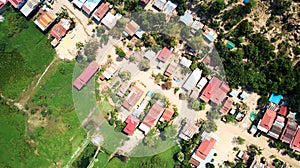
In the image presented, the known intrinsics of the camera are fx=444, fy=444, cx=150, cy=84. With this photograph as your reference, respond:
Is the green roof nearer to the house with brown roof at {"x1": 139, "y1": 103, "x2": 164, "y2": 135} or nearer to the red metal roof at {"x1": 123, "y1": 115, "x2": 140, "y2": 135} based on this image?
the house with brown roof at {"x1": 139, "y1": 103, "x2": 164, "y2": 135}

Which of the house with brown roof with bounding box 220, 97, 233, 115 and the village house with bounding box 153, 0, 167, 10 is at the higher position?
the village house with bounding box 153, 0, 167, 10

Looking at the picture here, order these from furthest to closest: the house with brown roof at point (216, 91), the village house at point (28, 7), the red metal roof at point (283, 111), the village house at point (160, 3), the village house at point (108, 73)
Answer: the village house at point (28, 7), the village house at point (160, 3), the village house at point (108, 73), the house with brown roof at point (216, 91), the red metal roof at point (283, 111)

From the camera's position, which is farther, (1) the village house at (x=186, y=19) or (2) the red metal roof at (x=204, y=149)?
(1) the village house at (x=186, y=19)

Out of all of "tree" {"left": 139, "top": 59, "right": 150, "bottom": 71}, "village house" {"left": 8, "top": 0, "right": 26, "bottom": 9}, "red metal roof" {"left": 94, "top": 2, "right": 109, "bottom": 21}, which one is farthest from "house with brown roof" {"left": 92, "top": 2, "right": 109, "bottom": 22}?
"village house" {"left": 8, "top": 0, "right": 26, "bottom": 9}

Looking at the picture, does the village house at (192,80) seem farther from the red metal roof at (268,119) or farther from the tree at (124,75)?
the red metal roof at (268,119)

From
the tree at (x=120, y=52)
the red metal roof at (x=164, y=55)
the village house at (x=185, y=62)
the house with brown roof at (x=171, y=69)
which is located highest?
the village house at (x=185, y=62)

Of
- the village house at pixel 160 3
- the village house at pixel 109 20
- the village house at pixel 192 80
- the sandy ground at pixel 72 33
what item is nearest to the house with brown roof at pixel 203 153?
the village house at pixel 192 80
